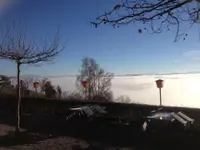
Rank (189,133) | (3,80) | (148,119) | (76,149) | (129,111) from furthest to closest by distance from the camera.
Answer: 1. (3,80)
2. (129,111)
3. (148,119)
4. (189,133)
5. (76,149)

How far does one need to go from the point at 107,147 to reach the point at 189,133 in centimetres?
289

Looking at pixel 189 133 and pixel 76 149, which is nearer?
pixel 76 149

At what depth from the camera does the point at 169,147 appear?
8.50 meters

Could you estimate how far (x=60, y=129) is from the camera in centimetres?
1136

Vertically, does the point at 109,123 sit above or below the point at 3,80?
below

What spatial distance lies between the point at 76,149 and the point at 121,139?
6.14ft

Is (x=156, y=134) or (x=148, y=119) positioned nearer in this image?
(x=156, y=134)

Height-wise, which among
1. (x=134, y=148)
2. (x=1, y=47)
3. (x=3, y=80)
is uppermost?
(x=1, y=47)

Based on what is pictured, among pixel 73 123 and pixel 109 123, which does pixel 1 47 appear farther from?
pixel 109 123

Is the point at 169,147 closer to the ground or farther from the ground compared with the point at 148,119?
closer to the ground

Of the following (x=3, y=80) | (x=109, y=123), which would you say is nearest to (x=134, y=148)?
(x=109, y=123)

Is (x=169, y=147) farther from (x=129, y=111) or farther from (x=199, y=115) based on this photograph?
(x=129, y=111)

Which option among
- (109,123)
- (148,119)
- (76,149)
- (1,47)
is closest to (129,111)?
(109,123)

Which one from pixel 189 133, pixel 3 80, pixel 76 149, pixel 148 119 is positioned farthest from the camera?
pixel 3 80
